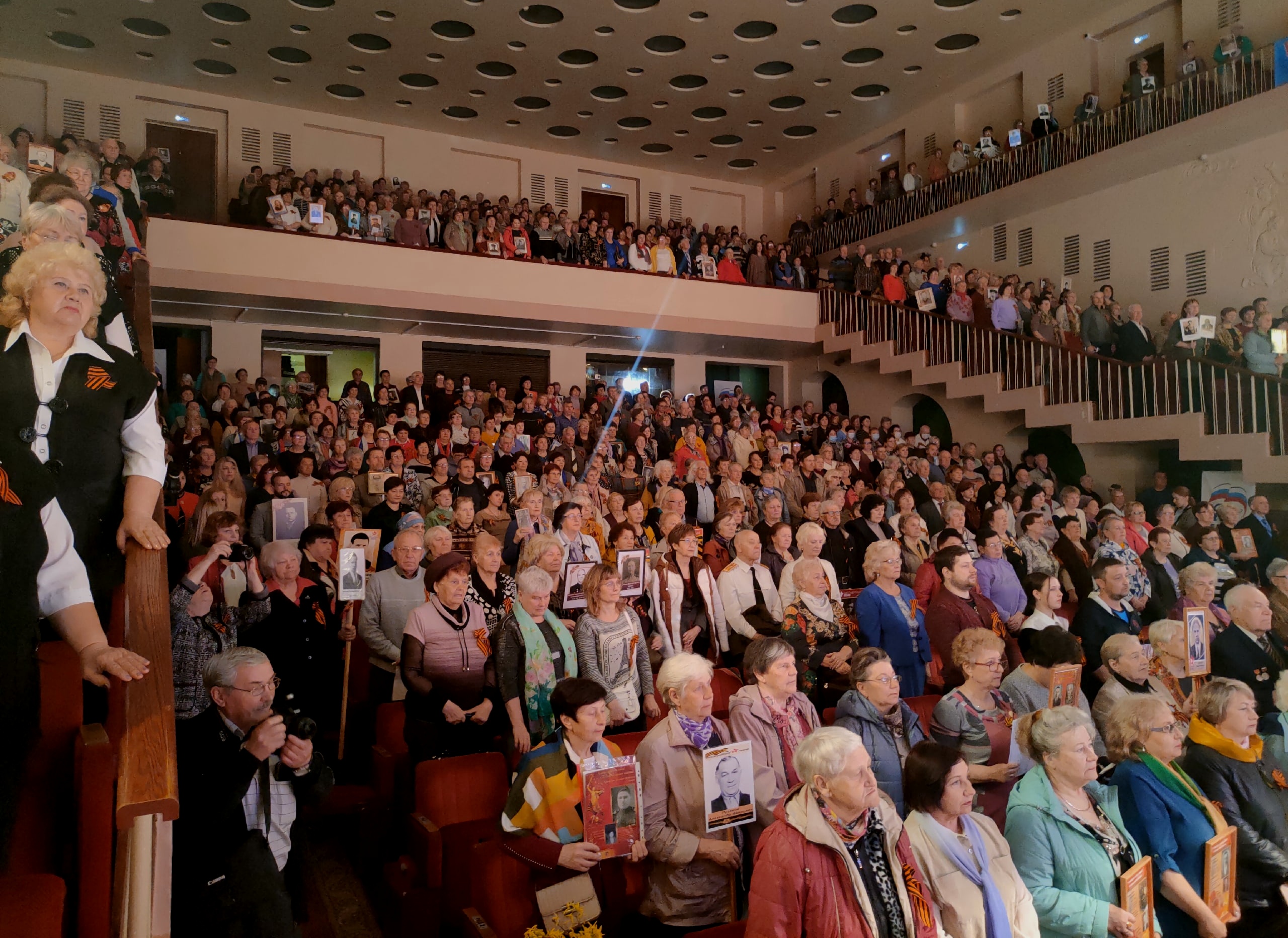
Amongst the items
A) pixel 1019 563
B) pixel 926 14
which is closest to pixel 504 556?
pixel 1019 563

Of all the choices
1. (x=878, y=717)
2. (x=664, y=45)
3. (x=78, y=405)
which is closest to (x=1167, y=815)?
(x=878, y=717)

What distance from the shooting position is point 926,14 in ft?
39.3

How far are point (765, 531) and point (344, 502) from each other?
8.81 ft

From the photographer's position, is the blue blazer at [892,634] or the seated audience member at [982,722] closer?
the seated audience member at [982,722]

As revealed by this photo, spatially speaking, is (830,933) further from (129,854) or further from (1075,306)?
(1075,306)

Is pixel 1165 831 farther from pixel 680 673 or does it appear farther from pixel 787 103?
pixel 787 103

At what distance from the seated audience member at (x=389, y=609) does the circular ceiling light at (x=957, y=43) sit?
12078mm

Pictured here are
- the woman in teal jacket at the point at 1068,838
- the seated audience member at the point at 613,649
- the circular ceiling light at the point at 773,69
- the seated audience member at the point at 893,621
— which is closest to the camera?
the woman in teal jacket at the point at 1068,838

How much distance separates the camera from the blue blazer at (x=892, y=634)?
4156 millimetres

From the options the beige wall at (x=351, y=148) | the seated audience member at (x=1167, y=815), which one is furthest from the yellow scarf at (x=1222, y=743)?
the beige wall at (x=351, y=148)

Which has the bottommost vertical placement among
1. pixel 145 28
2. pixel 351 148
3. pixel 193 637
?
pixel 193 637

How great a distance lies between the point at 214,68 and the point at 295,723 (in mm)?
13565

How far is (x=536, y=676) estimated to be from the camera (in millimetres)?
3387

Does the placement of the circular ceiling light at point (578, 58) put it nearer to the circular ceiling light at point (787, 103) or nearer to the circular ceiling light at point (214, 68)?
the circular ceiling light at point (787, 103)
